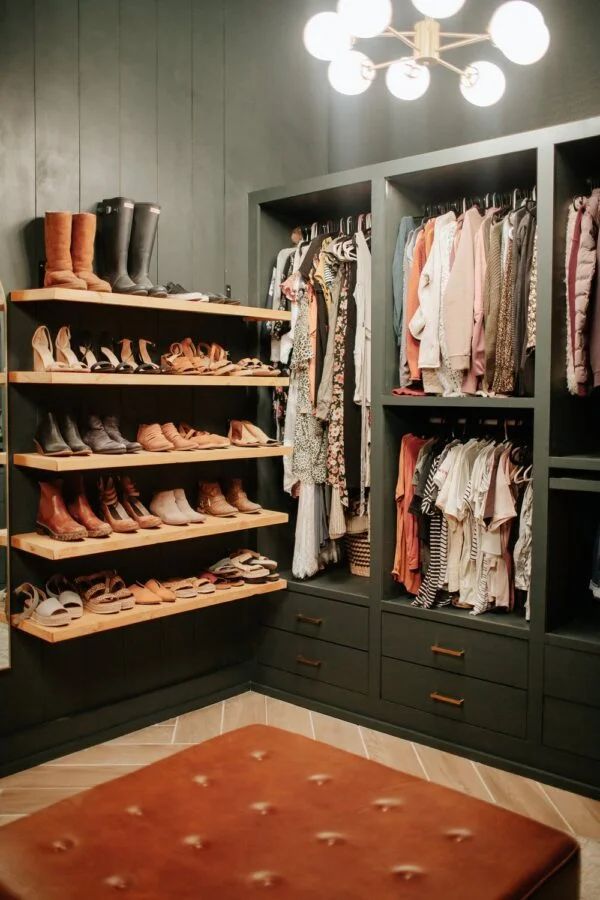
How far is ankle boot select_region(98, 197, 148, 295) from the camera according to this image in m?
3.31

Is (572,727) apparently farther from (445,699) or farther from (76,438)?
(76,438)

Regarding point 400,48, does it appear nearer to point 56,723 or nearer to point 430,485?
point 430,485

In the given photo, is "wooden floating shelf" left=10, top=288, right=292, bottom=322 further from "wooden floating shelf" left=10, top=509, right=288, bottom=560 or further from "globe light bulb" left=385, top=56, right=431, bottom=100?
"globe light bulb" left=385, top=56, right=431, bottom=100

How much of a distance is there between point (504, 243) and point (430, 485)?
1002 mm

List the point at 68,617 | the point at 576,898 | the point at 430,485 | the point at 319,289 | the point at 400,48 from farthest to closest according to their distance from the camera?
the point at 400,48
the point at 319,289
the point at 430,485
the point at 68,617
the point at 576,898

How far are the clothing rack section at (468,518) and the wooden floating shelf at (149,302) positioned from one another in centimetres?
84

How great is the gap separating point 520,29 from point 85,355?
6.09 feet

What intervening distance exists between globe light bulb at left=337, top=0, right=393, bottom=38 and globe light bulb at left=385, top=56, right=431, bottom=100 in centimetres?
37

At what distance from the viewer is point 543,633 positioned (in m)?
3.14

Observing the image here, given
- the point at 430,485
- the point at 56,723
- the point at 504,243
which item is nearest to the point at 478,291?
the point at 504,243

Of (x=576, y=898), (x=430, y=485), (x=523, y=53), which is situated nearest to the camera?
(x=576, y=898)

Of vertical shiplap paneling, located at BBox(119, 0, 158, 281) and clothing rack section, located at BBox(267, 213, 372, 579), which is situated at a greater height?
vertical shiplap paneling, located at BBox(119, 0, 158, 281)

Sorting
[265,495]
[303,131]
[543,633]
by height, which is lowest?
[543,633]

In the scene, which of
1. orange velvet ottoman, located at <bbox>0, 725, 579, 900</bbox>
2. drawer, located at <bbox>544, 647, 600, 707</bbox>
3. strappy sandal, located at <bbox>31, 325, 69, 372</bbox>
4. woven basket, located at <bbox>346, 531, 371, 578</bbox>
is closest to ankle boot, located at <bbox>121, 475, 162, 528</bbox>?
strappy sandal, located at <bbox>31, 325, 69, 372</bbox>
